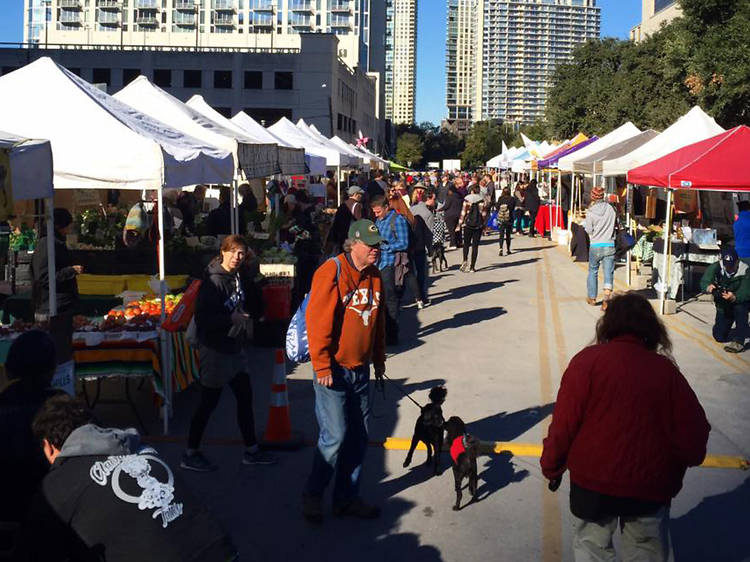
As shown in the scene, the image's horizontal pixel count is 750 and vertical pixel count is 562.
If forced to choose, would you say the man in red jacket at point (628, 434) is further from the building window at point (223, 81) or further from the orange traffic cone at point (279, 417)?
the building window at point (223, 81)

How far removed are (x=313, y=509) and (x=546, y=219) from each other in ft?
81.3

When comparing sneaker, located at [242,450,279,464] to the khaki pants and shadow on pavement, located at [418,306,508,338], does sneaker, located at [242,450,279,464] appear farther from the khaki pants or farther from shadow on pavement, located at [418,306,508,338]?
shadow on pavement, located at [418,306,508,338]

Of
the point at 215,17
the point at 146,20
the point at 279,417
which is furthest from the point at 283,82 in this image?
the point at 279,417

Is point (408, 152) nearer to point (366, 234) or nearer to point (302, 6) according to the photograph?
point (302, 6)

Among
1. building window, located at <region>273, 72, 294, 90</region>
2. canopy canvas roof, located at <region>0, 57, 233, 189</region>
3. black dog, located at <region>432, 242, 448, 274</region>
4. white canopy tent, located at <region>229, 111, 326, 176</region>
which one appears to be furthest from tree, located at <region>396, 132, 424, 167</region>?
canopy canvas roof, located at <region>0, 57, 233, 189</region>

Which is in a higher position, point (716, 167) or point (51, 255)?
point (716, 167)

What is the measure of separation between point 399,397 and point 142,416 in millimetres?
2554

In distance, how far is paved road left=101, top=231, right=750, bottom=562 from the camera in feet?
18.0

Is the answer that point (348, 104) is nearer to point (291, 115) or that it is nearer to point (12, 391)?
point (291, 115)

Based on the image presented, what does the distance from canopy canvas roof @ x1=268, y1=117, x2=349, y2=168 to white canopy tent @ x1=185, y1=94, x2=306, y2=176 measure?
4942mm

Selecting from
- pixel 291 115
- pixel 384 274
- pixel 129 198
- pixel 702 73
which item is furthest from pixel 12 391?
pixel 291 115

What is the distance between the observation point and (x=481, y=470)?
685cm

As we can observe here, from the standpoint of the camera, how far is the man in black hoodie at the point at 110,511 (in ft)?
9.78

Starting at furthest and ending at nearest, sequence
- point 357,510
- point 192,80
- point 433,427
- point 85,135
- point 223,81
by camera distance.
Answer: point 223,81 < point 192,80 < point 85,135 < point 433,427 < point 357,510
